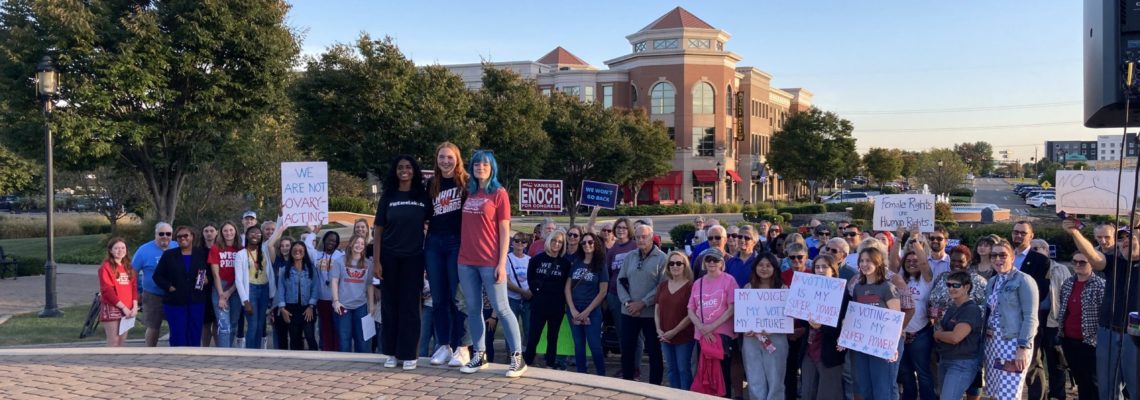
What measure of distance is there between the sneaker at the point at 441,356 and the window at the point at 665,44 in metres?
59.0

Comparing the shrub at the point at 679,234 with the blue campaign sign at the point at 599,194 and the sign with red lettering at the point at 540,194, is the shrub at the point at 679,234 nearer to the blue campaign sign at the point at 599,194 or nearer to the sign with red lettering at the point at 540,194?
the sign with red lettering at the point at 540,194

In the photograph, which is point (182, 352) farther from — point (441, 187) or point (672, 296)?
point (672, 296)

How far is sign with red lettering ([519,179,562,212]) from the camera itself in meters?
15.6

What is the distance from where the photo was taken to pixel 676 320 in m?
8.02

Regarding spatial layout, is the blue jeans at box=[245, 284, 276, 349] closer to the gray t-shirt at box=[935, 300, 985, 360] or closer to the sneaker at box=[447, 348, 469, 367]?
the sneaker at box=[447, 348, 469, 367]

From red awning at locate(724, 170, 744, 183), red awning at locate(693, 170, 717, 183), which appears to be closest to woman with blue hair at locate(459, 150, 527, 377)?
red awning at locate(693, 170, 717, 183)

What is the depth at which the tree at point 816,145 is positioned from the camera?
63469mm

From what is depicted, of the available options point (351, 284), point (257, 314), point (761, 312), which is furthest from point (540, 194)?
point (761, 312)

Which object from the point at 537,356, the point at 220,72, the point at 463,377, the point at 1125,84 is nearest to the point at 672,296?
the point at 463,377

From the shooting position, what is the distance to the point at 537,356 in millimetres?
10695

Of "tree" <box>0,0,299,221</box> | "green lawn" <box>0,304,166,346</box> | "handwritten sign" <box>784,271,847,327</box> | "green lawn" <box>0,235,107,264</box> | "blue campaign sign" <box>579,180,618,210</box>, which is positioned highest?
"tree" <box>0,0,299,221</box>

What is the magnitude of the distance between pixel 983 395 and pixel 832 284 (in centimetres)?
264

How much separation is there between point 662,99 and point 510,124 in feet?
122

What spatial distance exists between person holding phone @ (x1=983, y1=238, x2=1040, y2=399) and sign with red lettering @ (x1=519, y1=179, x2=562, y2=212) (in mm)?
9319
